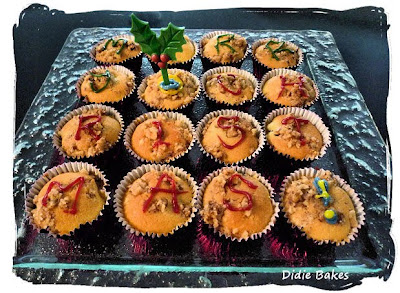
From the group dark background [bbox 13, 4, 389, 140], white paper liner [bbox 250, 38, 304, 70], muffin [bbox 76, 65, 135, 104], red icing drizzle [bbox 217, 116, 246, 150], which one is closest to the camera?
red icing drizzle [bbox 217, 116, 246, 150]

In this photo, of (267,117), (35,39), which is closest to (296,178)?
(267,117)

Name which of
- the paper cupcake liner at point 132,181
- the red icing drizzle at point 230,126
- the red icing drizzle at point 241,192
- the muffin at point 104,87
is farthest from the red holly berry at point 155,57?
the red icing drizzle at point 241,192

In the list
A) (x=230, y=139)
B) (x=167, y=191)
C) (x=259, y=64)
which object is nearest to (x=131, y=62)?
(x=259, y=64)

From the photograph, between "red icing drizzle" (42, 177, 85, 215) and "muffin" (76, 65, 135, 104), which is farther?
"muffin" (76, 65, 135, 104)

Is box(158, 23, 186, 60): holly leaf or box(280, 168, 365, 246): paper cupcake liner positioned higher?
box(158, 23, 186, 60): holly leaf

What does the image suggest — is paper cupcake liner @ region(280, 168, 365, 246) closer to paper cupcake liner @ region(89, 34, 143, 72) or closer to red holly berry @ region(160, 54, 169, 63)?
red holly berry @ region(160, 54, 169, 63)

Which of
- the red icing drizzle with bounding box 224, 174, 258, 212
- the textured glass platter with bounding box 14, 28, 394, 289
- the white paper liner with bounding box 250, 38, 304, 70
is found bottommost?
the textured glass platter with bounding box 14, 28, 394, 289

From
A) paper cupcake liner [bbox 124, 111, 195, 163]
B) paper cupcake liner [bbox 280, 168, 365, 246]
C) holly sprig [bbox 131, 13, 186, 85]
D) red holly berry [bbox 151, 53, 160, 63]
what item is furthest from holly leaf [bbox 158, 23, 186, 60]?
paper cupcake liner [bbox 280, 168, 365, 246]

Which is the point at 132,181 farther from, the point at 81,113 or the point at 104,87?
the point at 104,87
